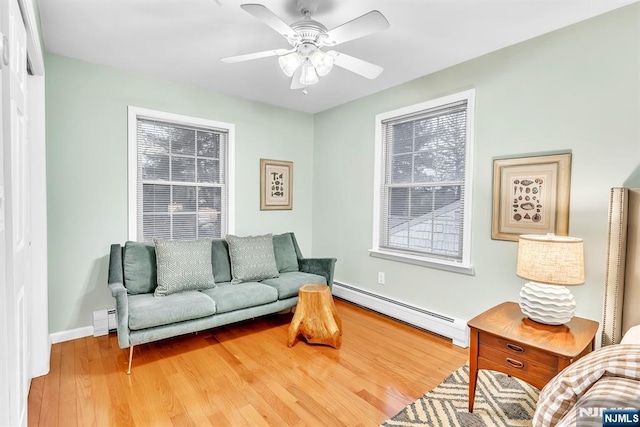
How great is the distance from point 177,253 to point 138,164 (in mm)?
1058

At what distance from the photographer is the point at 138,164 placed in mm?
3264

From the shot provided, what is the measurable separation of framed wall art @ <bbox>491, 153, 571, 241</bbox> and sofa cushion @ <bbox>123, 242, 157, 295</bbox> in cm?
296

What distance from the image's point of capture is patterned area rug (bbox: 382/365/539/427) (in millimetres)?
1867

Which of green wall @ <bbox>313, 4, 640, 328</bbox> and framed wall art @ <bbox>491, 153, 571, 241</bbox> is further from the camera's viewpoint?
framed wall art @ <bbox>491, 153, 571, 241</bbox>

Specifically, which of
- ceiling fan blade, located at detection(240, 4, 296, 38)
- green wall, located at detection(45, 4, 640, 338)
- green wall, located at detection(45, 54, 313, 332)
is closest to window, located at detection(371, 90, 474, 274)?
green wall, located at detection(45, 4, 640, 338)

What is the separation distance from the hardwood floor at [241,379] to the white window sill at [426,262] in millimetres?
647

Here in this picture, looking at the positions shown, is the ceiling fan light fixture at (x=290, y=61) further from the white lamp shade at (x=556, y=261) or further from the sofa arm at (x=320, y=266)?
the sofa arm at (x=320, y=266)

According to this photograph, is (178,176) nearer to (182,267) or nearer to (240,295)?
(182,267)

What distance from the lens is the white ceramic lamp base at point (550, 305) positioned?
73.0 inches

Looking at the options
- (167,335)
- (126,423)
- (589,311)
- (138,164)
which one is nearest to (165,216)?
(138,164)

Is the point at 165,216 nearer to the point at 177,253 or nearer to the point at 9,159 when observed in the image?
the point at 177,253

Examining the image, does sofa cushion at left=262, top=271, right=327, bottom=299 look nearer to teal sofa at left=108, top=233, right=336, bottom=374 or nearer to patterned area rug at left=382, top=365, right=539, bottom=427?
teal sofa at left=108, top=233, right=336, bottom=374

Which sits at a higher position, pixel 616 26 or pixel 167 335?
pixel 616 26

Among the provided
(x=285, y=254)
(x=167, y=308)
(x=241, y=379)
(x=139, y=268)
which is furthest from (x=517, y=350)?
(x=139, y=268)
